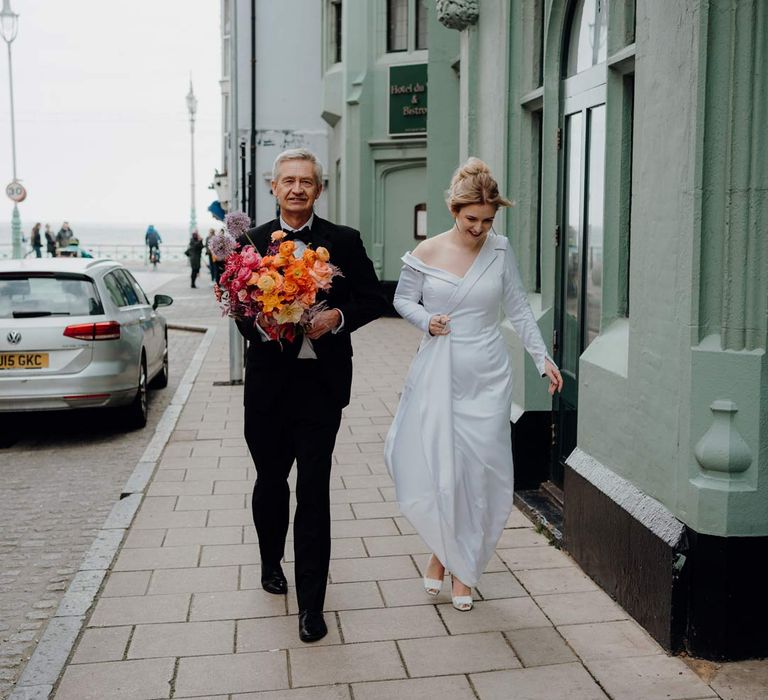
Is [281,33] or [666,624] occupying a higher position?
[281,33]

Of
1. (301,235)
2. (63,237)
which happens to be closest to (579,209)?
(301,235)

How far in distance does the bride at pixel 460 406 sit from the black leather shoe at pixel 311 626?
0.68 m

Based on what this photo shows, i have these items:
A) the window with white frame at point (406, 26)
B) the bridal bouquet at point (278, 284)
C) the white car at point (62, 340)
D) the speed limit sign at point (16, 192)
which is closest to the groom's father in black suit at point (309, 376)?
the bridal bouquet at point (278, 284)

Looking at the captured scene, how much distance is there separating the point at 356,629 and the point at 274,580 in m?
0.66

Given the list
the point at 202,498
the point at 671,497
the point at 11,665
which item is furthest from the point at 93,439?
the point at 671,497

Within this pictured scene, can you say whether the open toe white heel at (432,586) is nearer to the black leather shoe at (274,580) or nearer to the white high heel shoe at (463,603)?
the white high heel shoe at (463,603)

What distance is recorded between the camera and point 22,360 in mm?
9289

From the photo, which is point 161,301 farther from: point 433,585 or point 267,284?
point 267,284

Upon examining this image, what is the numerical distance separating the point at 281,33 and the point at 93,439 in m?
26.0

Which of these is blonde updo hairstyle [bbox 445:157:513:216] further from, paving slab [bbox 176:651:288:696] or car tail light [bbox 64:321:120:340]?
car tail light [bbox 64:321:120:340]

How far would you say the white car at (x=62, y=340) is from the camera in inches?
365

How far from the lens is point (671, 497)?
4.42 meters

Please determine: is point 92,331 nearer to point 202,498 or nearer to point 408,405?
point 202,498

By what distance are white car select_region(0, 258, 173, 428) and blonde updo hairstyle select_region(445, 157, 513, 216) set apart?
555 cm
